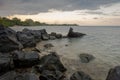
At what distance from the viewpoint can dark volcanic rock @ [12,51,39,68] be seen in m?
16.5

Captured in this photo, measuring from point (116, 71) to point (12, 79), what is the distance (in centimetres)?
651

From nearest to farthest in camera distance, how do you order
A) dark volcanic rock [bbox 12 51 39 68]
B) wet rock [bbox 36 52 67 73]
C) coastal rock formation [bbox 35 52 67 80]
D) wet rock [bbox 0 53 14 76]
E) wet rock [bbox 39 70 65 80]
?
wet rock [bbox 39 70 65 80]
coastal rock formation [bbox 35 52 67 80]
wet rock [bbox 0 53 14 76]
wet rock [bbox 36 52 67 73]
dark volcanic rock [bbox 12 51 39 68]

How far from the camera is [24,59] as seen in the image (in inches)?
649

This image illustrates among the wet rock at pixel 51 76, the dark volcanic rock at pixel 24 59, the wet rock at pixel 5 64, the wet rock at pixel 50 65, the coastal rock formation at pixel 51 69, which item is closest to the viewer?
the wet rock at pixel 51 76

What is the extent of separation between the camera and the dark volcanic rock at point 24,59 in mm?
16516

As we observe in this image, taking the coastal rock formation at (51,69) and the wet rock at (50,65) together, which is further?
the wet rock at (50,65)

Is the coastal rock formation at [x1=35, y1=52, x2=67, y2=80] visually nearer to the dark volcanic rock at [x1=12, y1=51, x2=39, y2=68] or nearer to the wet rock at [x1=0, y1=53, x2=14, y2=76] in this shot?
the dark volcanic rock at [x1=12, y1=51, x2=39, y2=68]

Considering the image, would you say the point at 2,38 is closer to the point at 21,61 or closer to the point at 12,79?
the point at 21,61

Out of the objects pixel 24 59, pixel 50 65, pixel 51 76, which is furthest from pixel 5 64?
pixel 51 76

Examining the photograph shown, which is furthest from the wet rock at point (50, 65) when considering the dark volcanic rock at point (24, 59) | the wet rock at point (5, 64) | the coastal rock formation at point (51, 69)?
the wet rock at point (5, 64)

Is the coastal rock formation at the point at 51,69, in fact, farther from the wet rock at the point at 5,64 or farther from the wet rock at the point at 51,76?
the wet rock at the point at 5,64

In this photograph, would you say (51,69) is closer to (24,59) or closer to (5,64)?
(24,59)

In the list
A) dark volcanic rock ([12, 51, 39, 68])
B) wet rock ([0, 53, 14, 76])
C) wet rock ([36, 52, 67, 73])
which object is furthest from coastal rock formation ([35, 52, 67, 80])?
Result: wet rock ([0, 53, 14, 76])

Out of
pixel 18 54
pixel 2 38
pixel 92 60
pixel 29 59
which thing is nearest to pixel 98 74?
pixel 92 60
